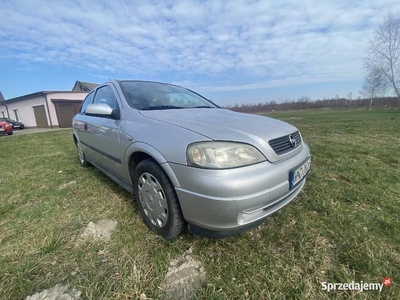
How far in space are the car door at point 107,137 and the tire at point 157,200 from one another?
0.44 metres

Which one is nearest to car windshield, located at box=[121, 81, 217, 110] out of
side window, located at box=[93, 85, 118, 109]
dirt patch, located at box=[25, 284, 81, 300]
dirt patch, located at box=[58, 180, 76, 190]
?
side window, located at box=[93, 85, 118, 109]

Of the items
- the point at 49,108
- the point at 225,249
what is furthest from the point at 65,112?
the point at 225,249

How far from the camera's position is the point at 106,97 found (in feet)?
9.22

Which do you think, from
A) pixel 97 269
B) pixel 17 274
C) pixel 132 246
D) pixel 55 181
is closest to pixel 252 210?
pixel 132 246

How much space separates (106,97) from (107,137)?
73 cm

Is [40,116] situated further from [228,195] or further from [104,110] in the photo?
[228,195]

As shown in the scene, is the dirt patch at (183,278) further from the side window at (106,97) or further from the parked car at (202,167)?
the side window at (106,97)

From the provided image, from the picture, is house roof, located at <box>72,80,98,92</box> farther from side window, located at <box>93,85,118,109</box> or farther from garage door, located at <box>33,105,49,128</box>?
side window, located at <box>93,85,118,109</box>

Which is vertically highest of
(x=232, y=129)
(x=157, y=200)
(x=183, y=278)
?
(x=232, y=129)

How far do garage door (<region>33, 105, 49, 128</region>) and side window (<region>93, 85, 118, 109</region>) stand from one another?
69.6 ft

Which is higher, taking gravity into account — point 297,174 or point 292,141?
point 292,141

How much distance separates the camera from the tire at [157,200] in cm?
161

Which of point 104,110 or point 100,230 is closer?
point 100,230

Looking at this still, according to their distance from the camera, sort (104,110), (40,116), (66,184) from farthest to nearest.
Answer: (40,116) < (66,184) < (104,110)
